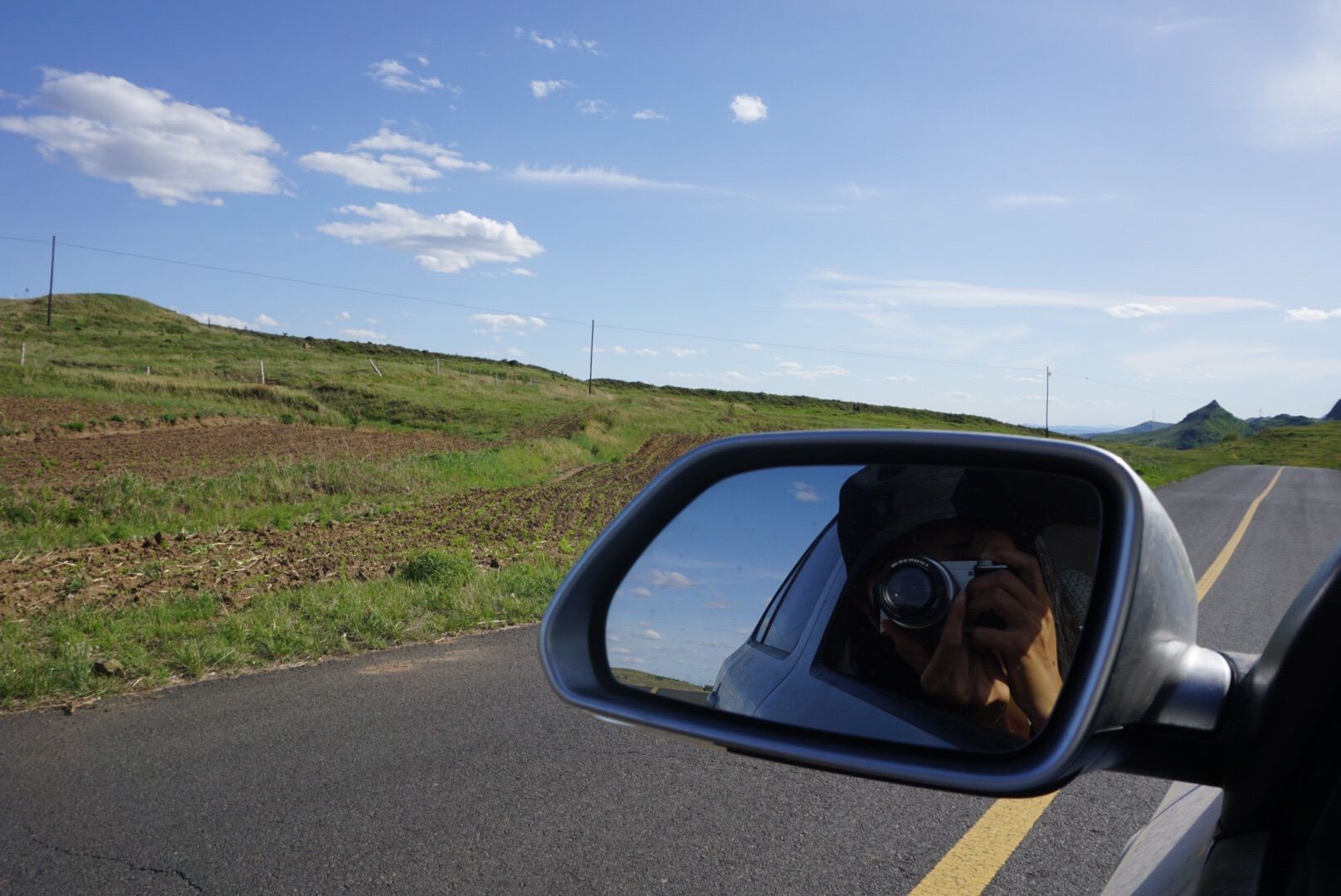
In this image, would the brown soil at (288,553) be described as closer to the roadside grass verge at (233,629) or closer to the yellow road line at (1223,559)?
the roadside grass verge at (233,629)

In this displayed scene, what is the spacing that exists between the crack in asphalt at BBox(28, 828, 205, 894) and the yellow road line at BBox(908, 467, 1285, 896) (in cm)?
246

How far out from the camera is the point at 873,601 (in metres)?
1.53

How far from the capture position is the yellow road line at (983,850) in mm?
3258

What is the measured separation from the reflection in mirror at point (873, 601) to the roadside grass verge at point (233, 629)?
475 centimetres

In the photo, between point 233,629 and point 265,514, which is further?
point 265,514

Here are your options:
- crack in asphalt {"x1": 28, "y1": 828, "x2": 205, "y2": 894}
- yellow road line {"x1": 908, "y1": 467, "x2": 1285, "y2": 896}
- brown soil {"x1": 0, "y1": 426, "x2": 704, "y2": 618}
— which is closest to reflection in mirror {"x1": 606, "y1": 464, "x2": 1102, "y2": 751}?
yellow road line {"x1": 908, "y1": 467, "x2": 1285, "y2": 896}

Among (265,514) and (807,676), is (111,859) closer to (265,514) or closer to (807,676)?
(807,676)

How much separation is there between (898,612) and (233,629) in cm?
619

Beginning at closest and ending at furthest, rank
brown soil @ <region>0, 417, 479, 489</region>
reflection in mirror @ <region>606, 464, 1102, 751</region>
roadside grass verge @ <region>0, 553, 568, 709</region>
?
1. reflection in mirror @ <region>606, 464, 1102, 751</region>
2. roadside grass verge @ <region>0, 553, 568, 709</region>
3. brown soil @ <region>0, 417, 479, 489</region>

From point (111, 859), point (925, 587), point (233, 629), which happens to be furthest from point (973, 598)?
point (233, 629)

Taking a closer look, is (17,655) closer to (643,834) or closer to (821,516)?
(643,834)

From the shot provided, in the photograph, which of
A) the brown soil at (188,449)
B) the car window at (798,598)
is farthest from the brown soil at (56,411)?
the car window at (798,598)

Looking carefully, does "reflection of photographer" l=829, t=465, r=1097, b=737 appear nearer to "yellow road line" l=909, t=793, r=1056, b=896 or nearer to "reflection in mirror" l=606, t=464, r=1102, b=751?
"reflection in mirror" l=606, t=464, r=1102, b=751

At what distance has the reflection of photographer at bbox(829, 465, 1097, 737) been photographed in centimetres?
128
